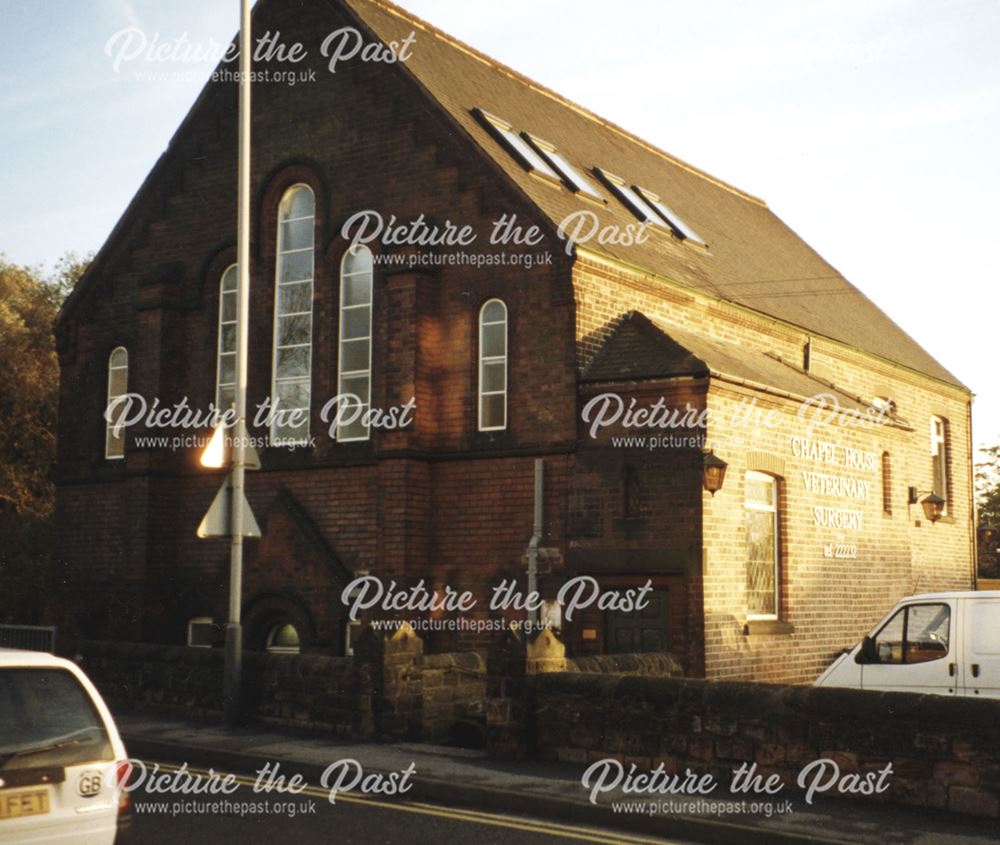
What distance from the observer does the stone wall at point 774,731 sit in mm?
9750

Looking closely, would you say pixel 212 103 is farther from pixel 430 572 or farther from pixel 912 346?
pixel 912 346

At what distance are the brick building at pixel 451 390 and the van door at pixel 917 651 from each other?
14.9 feet

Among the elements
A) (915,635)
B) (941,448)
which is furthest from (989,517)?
(915,635)

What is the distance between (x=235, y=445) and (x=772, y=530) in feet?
28.7

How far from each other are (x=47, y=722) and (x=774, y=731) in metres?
6.40

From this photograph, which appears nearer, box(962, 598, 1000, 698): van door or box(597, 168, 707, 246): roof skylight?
box(962, 598, 1000, 698): van door

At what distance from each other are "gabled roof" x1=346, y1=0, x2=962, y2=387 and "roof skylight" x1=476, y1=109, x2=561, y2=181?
26cm

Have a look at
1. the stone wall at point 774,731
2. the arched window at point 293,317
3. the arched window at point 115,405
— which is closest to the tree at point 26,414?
the arched window at point 115,405

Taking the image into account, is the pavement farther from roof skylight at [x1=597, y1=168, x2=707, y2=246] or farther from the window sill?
roof skylight at [x1=597, y1=168, x2=707, y2=246]

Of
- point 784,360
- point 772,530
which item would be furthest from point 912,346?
point 772,530

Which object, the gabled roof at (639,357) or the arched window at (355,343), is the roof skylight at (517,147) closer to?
the arched window at (355,343)

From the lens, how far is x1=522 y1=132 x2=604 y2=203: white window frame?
2142 centimetres

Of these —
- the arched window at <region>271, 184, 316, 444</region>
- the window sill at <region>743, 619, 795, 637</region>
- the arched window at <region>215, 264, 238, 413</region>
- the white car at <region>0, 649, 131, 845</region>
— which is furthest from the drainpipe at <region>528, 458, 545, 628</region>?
the white car at <region>0, 649, 131, 845</region>

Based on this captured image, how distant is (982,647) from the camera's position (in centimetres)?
1194
